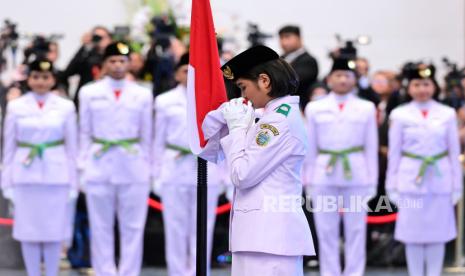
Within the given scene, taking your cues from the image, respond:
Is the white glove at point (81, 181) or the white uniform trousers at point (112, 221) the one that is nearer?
the white uniform trousers at point (112, 221)

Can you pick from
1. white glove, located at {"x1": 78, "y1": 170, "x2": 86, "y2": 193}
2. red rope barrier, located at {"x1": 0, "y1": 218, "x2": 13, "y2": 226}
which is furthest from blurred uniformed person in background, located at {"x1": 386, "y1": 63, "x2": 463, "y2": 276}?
red rope barrier, located at {"x1": 0, "y1": 218, "x2": 13, "y2": 226}

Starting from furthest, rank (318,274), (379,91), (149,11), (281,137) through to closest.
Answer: (149,11), (379,91), (318,274), (281,137)

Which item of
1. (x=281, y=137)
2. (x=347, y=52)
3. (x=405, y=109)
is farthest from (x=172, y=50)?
(x=281, y=137)

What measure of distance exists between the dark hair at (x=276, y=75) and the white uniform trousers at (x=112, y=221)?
10.8ft

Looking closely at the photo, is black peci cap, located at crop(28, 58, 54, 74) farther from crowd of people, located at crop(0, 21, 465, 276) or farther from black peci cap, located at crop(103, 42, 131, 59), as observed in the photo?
black peci cap, located at crop(103, 42, 131, 59)

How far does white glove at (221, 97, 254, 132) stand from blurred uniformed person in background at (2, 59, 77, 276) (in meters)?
3.09

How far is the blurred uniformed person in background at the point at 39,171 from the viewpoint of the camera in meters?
7.96

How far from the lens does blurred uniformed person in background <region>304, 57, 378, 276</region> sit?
8609 mm

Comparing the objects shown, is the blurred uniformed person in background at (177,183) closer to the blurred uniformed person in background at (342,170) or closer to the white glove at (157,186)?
the white glove at (157,186)

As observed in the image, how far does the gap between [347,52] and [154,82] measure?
163 cm

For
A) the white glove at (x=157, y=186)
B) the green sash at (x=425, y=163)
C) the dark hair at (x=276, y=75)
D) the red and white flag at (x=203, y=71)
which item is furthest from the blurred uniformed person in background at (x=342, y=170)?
the dark hair at (x=276, y=75)

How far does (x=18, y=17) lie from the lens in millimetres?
12062

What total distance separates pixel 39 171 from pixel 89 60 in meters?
1.89

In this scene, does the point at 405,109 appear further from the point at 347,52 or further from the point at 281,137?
the point at 281,137
